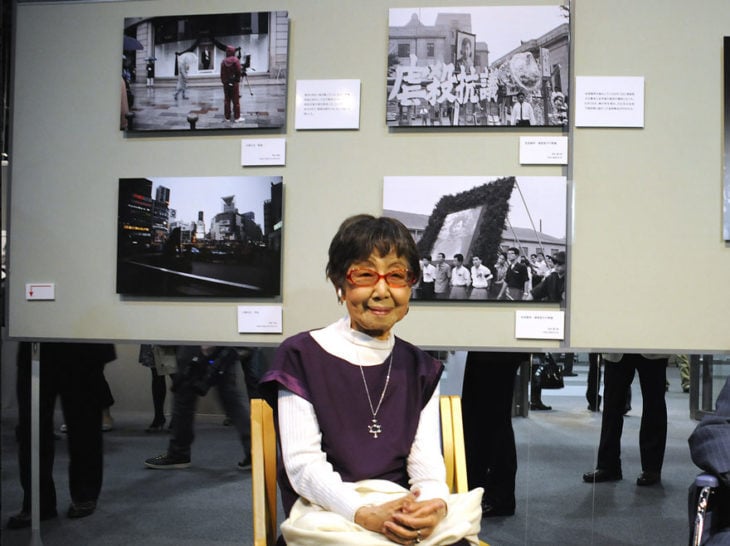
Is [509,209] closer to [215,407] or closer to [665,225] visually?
[665,225]

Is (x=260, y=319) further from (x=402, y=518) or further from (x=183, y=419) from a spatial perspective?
(x=402, y=518)

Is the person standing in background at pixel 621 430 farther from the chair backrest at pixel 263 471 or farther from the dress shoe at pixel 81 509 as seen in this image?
the dress shoe at pixel 81 509

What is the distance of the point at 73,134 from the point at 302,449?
6.20 feet

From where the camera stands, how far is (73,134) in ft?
9.61

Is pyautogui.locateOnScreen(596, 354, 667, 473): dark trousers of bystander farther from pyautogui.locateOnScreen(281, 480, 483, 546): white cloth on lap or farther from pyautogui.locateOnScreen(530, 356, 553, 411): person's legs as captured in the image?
pyautogui.locateOnScreen(281, 480, 483, 546): white cloth on lap

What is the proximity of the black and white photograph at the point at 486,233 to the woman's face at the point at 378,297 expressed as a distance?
84cm

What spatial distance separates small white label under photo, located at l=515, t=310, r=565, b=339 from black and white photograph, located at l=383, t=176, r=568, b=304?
6cm

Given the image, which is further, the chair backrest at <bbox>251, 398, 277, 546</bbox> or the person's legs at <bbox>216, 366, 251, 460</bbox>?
the person's legs at <bbox>216, 366, 251, 460</bbox>

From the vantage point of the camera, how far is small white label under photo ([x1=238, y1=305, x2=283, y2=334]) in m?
2.80

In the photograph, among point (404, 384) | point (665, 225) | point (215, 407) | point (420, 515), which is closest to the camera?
point (420, 515)

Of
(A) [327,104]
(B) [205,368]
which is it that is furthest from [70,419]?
(A) [327,104]

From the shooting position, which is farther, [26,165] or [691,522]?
[26,165]

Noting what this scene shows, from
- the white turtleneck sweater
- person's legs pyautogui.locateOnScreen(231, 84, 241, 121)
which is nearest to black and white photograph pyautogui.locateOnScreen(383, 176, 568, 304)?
person's legs pyautogui.locateOnScreen(231, 84, 241, 121)

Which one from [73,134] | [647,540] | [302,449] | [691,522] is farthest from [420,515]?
[73,134]
